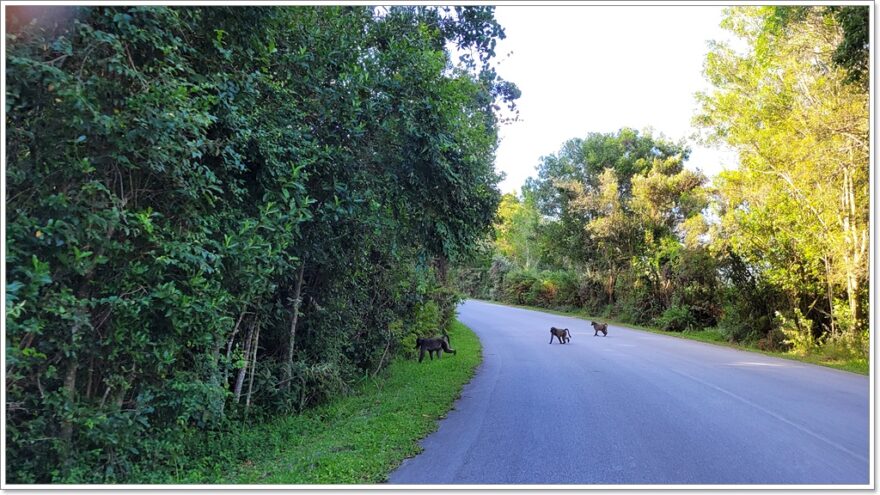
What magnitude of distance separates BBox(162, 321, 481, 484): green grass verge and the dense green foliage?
0.42m

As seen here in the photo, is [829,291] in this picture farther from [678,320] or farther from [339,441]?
[339,441]

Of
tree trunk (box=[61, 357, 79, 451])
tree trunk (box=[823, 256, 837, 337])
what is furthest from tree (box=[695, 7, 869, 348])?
tree trunk (box=[61, 357, 79, 451])

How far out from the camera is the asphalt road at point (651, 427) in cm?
505

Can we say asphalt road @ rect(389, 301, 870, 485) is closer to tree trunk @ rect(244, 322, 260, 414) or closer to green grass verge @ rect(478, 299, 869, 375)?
green grass verge @ rect(478, 299, 869, 375)

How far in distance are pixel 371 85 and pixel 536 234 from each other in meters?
33.0

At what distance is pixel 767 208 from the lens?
55.4ft

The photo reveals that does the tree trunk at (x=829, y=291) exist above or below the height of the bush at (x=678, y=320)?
above

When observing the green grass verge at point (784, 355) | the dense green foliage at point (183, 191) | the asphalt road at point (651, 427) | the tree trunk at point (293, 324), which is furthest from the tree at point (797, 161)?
the tree trunk at point (293, 324)

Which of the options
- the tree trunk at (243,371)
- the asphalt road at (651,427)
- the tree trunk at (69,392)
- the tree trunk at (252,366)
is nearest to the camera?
the tree trunk at (69,392)

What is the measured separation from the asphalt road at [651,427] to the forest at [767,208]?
120 inches

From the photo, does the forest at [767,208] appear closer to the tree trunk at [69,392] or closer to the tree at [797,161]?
the tree at [797,161]

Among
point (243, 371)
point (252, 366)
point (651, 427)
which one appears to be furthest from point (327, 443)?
point (651, 427)

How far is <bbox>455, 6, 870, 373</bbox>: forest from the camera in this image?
12984mm

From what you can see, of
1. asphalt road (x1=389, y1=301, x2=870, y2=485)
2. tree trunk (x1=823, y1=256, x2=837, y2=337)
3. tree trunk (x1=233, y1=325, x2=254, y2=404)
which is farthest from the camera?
tree trunk (x1=823, y1=256, x2=837, y2=337)
